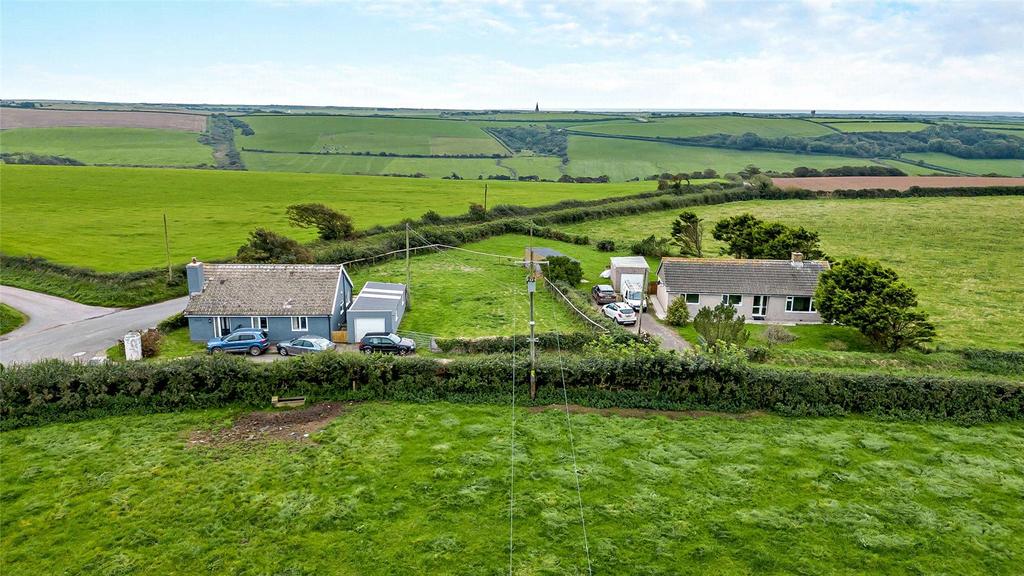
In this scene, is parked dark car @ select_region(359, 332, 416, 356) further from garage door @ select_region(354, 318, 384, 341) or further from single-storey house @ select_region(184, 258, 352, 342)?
single-storey house @ select_region(184, 258, 352, 342)

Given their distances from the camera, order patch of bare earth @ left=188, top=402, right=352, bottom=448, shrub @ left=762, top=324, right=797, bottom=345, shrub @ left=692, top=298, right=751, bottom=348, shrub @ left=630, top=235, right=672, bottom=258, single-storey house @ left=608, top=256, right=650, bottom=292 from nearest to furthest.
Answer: patch of bare earth @ left=188, top=402, right=352, bottom=448 → shrub @ left=692, top=298, right=751, bottom=348 → shrub @ left=762, top=324, right=797, bottom=345 → single-storey house @ left=608, top=256, right=650, bottom=292 → shrub @ left=630, top=235, right=672, bottom=258

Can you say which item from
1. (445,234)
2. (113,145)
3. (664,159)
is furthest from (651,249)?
(113,145)

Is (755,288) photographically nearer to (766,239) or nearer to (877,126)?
(766,239)

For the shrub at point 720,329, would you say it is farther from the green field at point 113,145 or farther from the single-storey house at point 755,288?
the green field at point 113,145

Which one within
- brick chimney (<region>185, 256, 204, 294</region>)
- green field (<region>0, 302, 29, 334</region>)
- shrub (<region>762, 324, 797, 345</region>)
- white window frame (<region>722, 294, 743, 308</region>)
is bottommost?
shrub (<region>762, 324, 797, 345</region>)

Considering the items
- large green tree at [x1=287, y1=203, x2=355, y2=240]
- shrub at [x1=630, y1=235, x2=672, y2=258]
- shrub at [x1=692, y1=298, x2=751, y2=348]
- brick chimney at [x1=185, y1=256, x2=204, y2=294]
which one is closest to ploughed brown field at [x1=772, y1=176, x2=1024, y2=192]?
shrub at [x1=630, y1=235, x2=672, y2=258]

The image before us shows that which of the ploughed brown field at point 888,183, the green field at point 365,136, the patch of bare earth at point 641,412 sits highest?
the green field at point 365,136

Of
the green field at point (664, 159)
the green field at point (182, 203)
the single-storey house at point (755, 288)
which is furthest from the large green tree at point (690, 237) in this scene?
the green field at point (664, 159)
